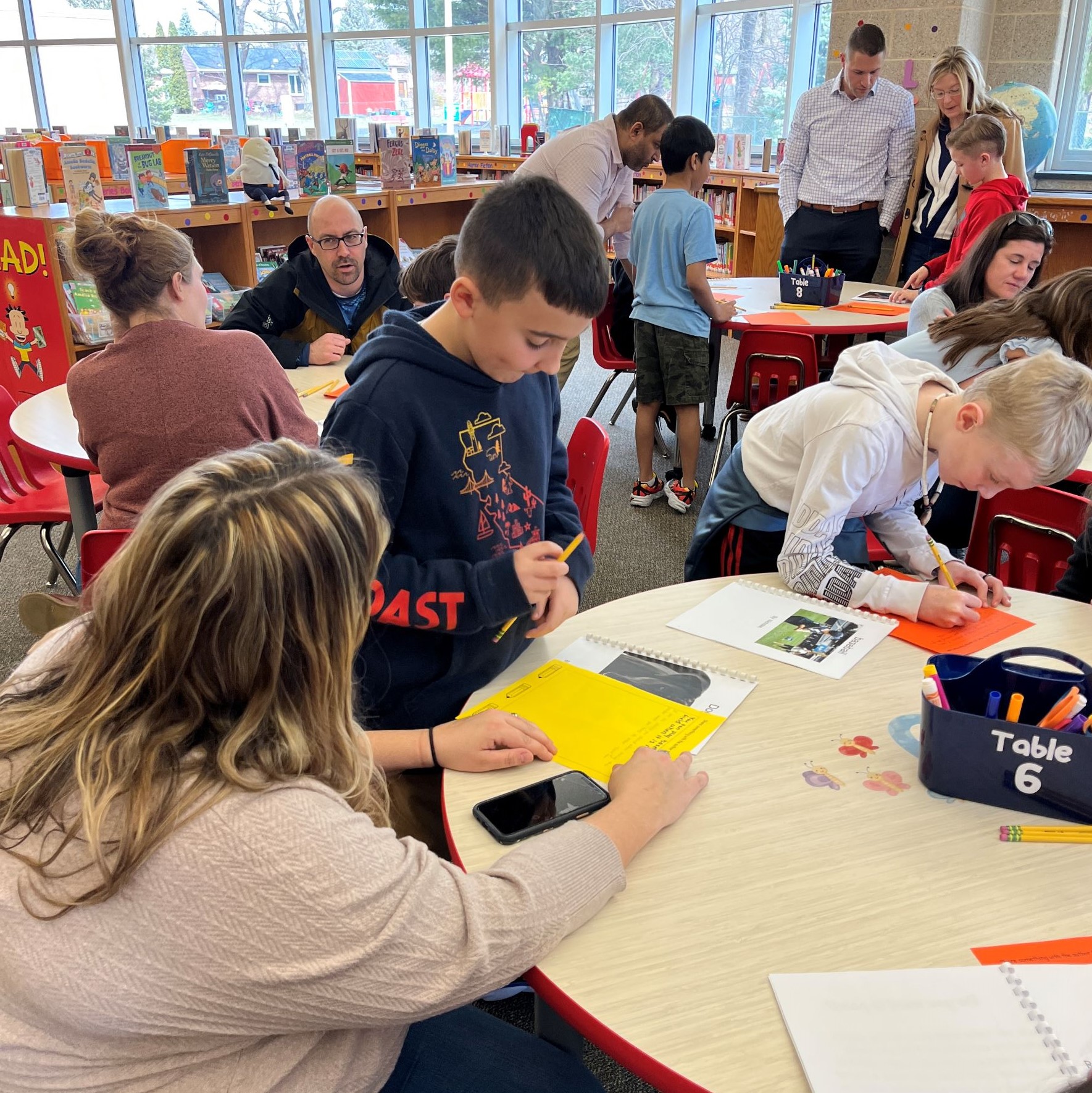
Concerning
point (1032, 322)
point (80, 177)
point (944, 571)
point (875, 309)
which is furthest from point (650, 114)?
point (944, 571)

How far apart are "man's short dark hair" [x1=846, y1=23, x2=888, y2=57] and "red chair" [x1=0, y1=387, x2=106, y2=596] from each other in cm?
412

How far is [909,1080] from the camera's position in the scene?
73cm

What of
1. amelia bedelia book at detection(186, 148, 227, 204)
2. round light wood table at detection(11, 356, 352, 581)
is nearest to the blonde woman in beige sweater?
round light wood table at detection(11, 356, 352, 581)

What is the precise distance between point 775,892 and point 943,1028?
189mm

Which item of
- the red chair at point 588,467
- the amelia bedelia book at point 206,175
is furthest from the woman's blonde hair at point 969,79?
the red chair at point 588,467

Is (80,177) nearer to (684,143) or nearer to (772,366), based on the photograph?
(684,143)

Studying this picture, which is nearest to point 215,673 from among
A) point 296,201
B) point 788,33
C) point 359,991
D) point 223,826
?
point 223,826

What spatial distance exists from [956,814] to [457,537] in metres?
0.73

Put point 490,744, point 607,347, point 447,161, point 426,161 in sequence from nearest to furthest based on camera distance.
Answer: point 490,744 → point 607,347 → point 426,161 → point 447,161

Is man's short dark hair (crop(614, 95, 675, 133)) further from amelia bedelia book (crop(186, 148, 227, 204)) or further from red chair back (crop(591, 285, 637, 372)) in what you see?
amelia bedelia book (crop(186, 148, 227, 204))

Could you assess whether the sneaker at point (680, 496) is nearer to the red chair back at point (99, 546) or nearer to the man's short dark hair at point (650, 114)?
the man's short dark hair at point (650, 114)

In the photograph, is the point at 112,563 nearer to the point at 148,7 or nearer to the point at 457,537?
the point at 457,537

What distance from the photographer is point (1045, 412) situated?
146cm

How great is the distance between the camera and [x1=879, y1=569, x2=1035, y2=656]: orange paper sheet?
1385mm
